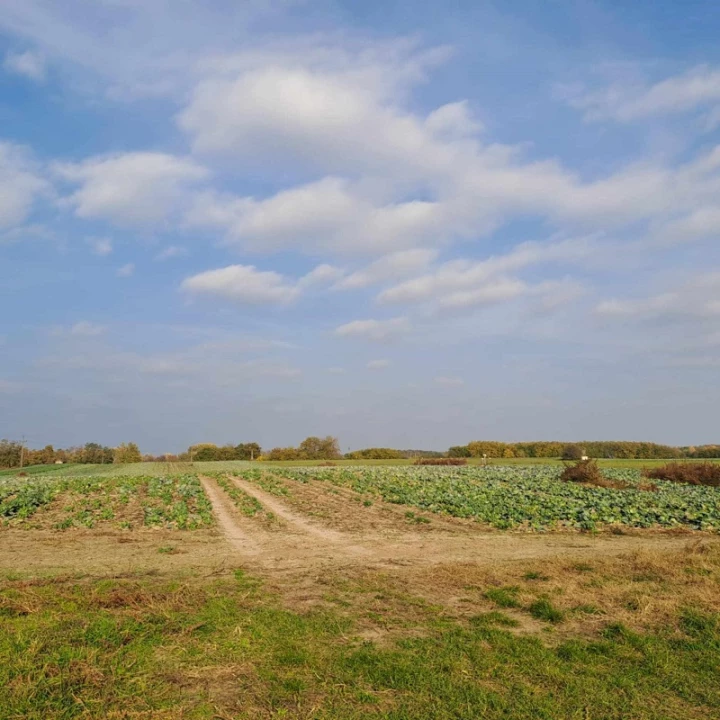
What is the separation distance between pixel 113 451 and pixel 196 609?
116 metres

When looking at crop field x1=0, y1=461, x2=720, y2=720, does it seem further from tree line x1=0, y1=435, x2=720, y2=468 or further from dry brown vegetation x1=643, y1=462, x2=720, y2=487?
tree line x1=0, y1=435, x2=720, y2=468

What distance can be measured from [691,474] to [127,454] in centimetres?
9872

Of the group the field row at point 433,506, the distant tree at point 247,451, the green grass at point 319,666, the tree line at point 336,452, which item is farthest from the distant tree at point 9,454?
the green grass at point 319,666

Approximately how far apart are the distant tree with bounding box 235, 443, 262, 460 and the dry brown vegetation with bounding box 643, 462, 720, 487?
81230 mm

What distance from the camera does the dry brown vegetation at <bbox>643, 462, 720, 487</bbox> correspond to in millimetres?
43719

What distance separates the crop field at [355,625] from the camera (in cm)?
602

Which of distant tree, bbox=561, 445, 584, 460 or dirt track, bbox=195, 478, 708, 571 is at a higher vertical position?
dirt track, bbox=195, 478, 708, 571

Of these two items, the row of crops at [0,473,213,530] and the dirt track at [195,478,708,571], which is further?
the row of crops at [0,473,213,530]

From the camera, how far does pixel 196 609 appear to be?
9195mm

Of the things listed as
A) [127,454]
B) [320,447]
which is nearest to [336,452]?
[320,447]

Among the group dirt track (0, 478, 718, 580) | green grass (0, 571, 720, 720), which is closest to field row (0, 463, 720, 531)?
dirt track (0, 478, 718, 580)

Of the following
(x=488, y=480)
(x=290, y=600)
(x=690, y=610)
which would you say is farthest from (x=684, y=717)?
(x=488, y=480)

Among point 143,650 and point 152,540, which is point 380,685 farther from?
point 152,540

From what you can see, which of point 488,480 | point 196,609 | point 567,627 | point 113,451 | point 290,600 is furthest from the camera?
point 113,451
